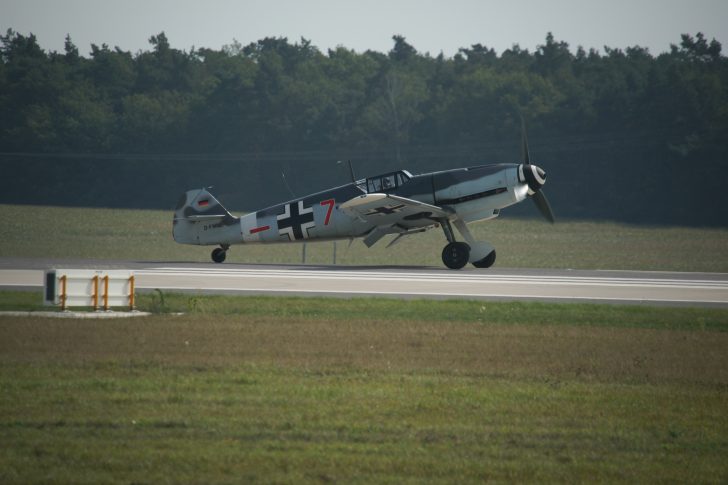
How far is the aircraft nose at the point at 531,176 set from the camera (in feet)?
79.1

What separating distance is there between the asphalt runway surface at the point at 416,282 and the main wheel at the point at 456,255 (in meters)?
0.22

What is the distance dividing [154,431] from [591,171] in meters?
47.3

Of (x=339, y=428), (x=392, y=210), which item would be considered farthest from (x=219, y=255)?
(x=339, y=428)

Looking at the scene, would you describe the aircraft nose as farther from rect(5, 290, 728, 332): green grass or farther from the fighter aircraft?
rect(5, 290, 728, 332): green grass

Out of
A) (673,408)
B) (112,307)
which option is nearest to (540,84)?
(112,307)

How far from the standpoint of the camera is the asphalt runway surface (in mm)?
19172

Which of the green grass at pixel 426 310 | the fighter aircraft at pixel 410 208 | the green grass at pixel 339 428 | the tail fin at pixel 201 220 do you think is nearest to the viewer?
the green grass at pixel 339 428

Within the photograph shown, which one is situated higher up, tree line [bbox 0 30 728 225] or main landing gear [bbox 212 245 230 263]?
tree line [bbox 0 30 728 225]

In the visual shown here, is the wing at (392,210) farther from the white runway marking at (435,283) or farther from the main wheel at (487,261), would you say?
the main wheel at (487,261)

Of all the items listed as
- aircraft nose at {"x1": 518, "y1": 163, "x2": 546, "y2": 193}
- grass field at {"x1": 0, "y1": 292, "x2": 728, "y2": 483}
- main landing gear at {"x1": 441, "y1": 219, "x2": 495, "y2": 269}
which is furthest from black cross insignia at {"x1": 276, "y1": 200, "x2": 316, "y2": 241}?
grass field at {"x1": 0, "y1": 292, "x2": 728, "y2": 483}

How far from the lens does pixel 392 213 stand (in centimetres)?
2422

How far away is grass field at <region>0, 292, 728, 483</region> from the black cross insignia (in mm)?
10105

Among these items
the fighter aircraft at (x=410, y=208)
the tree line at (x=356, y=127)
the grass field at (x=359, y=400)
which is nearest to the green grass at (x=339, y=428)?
the grass field at (x=359, y=400)

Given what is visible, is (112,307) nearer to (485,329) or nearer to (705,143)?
(485,329)
